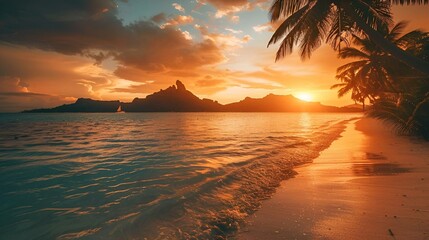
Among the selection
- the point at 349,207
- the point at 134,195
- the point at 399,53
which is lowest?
the point at 134,195

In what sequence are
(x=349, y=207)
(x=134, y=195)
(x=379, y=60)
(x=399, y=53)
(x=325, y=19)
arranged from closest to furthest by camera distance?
(x=349, y=207)
(x=134, y=195)
(x=399, y=53)
(x=325, y=19)
(x=379, y=60)

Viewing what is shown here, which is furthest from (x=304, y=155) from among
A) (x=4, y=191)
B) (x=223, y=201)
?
(x=4, y=191)

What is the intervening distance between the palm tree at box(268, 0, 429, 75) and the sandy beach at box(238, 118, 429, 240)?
12.9 feet

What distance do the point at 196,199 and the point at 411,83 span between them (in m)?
16.2

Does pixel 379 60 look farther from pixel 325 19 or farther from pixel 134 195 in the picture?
pixel 134 195

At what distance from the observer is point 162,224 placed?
197 inches

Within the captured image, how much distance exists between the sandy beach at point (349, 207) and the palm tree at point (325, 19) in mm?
3917

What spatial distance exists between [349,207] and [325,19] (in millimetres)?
8654

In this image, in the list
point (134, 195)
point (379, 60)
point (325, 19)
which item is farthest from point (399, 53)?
point (379, 60)

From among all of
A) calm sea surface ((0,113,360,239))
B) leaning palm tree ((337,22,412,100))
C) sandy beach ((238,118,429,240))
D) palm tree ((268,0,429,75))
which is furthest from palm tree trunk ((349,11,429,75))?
leaning palm tree ((337,22,412,100))

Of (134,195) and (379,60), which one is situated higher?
(379,60)

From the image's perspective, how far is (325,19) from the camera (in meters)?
10.9

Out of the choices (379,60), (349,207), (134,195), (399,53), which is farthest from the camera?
(379,60)

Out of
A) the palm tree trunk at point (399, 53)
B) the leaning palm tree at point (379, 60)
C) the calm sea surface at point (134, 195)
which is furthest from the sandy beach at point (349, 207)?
the leaning palm tree at point (379, 60)
